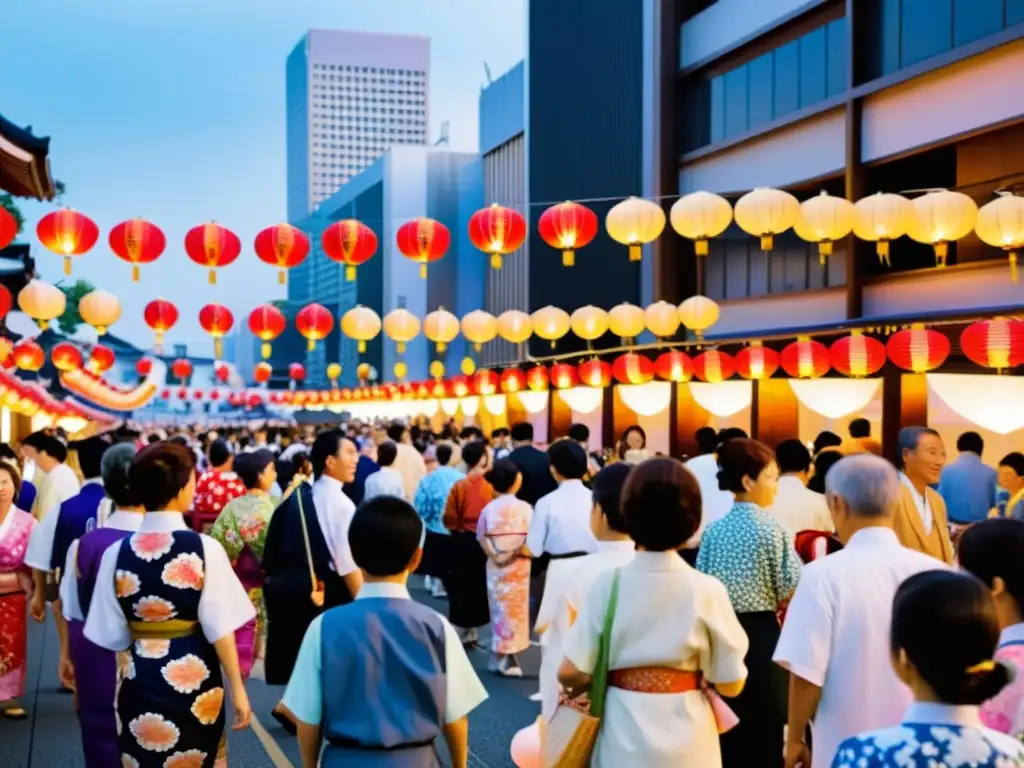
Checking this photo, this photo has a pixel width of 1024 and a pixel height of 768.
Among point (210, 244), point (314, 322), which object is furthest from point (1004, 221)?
point (314, 322)

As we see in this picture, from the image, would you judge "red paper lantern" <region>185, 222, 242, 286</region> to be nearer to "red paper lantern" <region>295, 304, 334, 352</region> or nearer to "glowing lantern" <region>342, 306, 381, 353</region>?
"glowing lantern" <region>342, 306, 381, 353</region>

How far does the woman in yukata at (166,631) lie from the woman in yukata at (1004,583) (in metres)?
2.73

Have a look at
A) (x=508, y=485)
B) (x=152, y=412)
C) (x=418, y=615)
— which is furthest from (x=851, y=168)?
(x=152, y=412)

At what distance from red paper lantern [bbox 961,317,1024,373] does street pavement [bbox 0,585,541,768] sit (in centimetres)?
645

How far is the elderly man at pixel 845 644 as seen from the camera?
3.77 meters

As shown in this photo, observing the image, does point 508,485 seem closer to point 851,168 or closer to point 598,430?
point 851,168

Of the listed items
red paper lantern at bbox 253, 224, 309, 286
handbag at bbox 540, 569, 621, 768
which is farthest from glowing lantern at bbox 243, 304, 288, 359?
handbag at bbox 540, 569, 621, 768

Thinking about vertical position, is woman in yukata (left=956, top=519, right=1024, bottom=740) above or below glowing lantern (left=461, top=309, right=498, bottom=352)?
below

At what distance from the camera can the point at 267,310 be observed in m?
21.6

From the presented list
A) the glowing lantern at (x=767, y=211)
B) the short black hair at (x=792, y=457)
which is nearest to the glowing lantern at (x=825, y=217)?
the glowing lantern at (x=767, y=211)

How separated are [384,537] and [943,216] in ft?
33.7

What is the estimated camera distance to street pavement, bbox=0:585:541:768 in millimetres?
6641

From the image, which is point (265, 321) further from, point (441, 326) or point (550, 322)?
point (550, 322)

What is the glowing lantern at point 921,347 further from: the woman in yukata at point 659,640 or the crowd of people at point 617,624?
the woman in yukata at point 659,640
